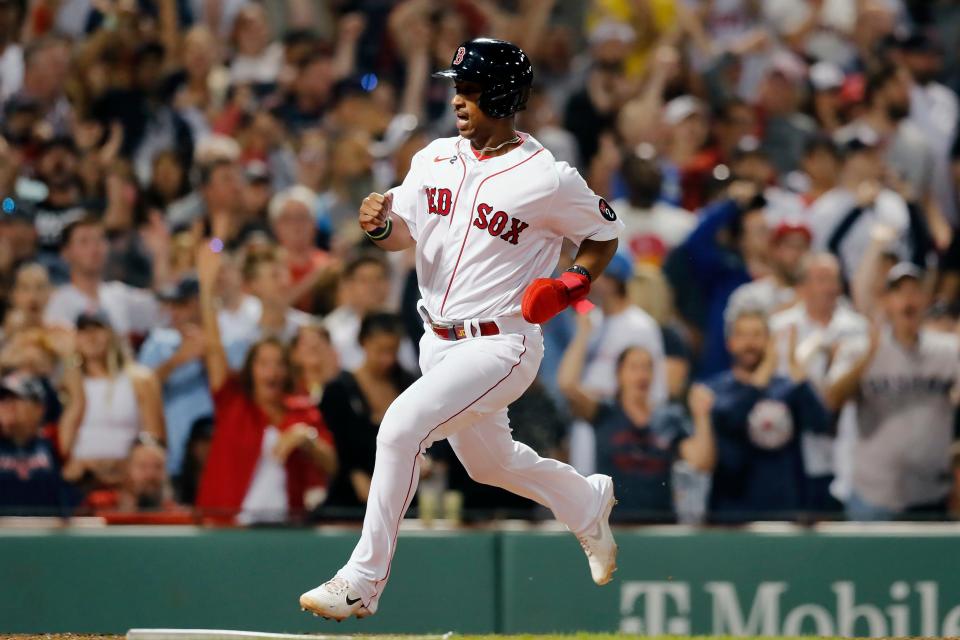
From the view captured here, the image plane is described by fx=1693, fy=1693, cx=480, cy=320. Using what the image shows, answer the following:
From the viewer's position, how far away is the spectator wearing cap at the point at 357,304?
28.6 ft

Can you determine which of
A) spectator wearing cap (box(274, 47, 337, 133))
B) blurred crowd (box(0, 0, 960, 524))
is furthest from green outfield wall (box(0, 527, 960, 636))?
spectator wearing cap (box(274, 47, 337, 133))

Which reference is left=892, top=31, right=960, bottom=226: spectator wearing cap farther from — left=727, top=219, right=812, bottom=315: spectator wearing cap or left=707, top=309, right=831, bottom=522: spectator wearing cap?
left=707, top=309, right=831, bottom=522: spectator wearing cap

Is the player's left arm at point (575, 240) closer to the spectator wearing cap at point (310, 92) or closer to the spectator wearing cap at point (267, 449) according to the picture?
the spectator wearing cap at point (267, 449)

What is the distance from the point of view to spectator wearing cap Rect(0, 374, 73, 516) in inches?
310

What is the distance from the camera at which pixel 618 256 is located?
30.1 ft

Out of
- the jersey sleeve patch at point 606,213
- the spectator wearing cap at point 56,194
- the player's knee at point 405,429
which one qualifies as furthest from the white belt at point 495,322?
the spectator wearing cap at point 56,194

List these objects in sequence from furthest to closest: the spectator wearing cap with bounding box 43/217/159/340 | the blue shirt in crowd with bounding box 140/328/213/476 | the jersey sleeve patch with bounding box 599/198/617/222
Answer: the spectator wearing cap with bounding box 43/217/159/340 < the blue shirt in crowd with bounding box 140/328/213/476 < the jersey sleeve patch with bounding box 599/198/617/222

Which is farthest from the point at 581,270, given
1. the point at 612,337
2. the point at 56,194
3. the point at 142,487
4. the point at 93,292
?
the point at 56,194

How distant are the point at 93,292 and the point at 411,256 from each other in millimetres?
1740

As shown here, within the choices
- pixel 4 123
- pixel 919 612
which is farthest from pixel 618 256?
pixel 4 123

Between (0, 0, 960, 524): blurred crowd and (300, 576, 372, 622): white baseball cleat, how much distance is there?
2.20 meters

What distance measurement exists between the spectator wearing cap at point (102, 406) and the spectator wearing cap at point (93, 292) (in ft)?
2.33

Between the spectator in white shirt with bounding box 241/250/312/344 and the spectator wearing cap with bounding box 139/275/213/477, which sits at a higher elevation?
the spectator in white shirt with bounding box 241/250/312/344

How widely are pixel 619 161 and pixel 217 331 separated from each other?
3.00 meters
